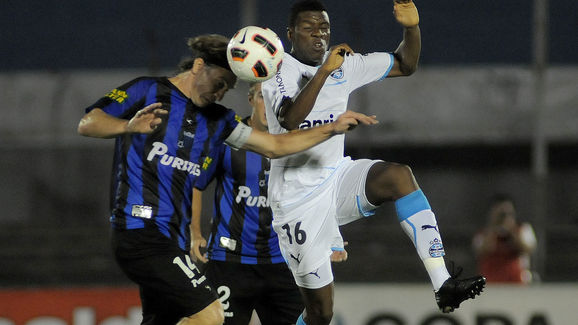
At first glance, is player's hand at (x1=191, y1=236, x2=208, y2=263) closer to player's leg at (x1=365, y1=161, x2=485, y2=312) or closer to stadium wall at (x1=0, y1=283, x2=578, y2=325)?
player's leg at (x1=365, y1=161, x2=485, y2=312)

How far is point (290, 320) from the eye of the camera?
5.98 meters

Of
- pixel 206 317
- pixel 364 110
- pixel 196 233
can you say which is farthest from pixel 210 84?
pixel 364 110

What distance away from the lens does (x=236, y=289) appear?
5977mm

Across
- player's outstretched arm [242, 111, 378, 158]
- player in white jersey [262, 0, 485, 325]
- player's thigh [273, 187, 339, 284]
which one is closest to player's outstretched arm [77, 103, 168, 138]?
player's outstretched arm [242, 111, 378, 158]

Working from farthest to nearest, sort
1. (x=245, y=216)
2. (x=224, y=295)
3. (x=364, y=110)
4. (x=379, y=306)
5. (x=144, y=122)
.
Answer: (x=364, y=110), (x=379, y=306), (x=245, y=216), (x=224, y=295), (x=144, y=122)

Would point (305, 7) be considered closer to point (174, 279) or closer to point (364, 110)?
point (174, 279)

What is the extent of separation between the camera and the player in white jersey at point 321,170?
4930mm

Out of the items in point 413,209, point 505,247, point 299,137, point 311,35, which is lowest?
point 505,247

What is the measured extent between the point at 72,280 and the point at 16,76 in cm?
280

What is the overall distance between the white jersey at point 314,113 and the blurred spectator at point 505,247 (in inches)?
156

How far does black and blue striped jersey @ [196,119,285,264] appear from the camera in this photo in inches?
238

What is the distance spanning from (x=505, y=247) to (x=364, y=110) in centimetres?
287

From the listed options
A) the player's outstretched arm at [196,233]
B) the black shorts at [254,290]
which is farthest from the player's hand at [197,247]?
the black shorts at [254,290]

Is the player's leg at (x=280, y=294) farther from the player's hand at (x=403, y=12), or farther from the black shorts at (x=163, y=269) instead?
the player's hand at (x=403, y=12)
